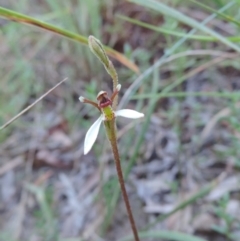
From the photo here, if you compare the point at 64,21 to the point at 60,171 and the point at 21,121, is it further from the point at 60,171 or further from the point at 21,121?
the point at 60,171

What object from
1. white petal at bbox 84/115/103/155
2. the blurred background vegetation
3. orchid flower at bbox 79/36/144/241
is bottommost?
white petal at bbox 84/115/103/155

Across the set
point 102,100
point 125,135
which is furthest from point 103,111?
point 125,135

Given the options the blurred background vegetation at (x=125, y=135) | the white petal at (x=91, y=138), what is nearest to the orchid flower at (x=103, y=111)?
the white petal at (x=91, y=138)

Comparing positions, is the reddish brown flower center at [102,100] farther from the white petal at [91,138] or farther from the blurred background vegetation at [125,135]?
the blurred background vegetation at [125,135]

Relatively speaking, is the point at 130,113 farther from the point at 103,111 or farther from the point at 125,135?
the point at 125,135

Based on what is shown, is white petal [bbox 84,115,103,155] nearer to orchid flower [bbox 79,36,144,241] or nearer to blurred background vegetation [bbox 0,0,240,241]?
orchid flower [bbox 79,36,144,241]

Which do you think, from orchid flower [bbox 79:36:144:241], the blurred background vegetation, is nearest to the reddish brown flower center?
orchid flower [bbox 79:36:144:241]

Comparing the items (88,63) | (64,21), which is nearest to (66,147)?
(88,63)

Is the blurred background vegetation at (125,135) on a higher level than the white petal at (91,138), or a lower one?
higher
